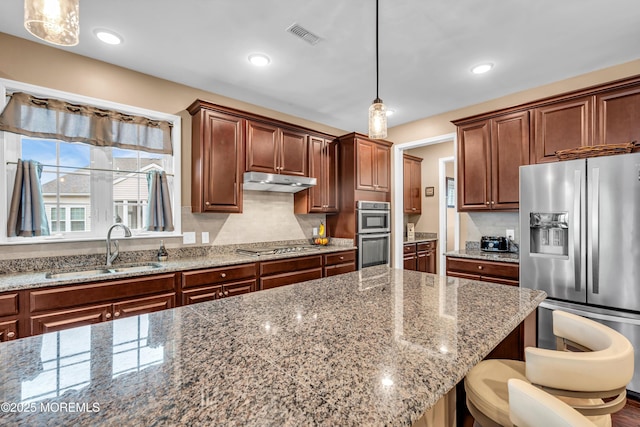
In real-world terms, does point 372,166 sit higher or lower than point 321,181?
higher

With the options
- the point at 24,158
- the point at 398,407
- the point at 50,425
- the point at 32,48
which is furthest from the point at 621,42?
the point at 24,158

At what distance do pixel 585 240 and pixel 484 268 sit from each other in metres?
0.88

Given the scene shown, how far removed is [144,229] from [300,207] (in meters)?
1.89

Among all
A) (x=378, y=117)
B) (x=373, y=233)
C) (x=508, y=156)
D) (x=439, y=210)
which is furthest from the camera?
(x=439, y=210)

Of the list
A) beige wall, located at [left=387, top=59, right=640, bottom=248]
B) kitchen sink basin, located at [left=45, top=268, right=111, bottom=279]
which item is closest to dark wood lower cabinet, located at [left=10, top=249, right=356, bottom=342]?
kitchen sink basin, located at [left=45, top=268, right=111, bottom=279]

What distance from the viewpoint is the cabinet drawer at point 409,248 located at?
4948 mm

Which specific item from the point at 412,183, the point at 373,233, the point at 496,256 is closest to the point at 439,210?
the point at 412,183

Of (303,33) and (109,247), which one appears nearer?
(303,33)

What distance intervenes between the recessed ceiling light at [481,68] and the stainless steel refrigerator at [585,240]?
100cm

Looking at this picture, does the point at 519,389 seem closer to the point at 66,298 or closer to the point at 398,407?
the point at 398,407

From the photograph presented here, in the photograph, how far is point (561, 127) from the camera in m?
2.93

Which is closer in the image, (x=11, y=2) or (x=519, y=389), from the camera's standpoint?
(x=519, y=389)

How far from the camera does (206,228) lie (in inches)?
134

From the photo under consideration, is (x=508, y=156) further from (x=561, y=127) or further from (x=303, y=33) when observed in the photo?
(x=303, y=33)
